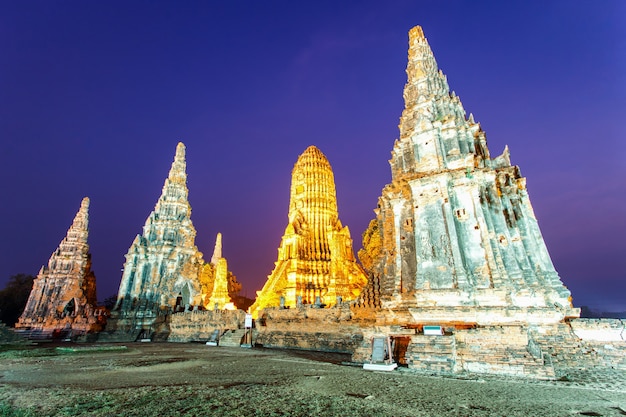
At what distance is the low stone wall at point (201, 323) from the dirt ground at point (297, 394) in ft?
44.1

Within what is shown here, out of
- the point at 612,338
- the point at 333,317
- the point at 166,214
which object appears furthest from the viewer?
the point at 166,214

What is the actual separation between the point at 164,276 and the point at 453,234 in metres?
27.0

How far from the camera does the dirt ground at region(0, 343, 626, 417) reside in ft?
14.1

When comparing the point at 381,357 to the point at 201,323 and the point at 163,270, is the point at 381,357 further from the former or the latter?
the point at 163,270

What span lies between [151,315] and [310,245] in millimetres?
16960

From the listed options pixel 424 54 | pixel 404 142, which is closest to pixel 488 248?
pixel 404 142

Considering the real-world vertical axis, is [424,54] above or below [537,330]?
above

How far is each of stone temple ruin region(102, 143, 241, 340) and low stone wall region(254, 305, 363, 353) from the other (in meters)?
10.9

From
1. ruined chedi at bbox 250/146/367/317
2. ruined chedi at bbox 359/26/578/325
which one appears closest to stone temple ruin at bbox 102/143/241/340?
ruined chedi at bbox 250/146/367/317

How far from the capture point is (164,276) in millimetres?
29500

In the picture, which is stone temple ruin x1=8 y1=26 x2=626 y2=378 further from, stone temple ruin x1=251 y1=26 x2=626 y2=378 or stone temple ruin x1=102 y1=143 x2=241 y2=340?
stone temple ruin x1=102 y1=143 x2=241 y2=340

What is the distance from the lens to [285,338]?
1678 centimetres

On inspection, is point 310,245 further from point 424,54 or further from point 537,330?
point 537,330

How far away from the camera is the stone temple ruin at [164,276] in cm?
2672
